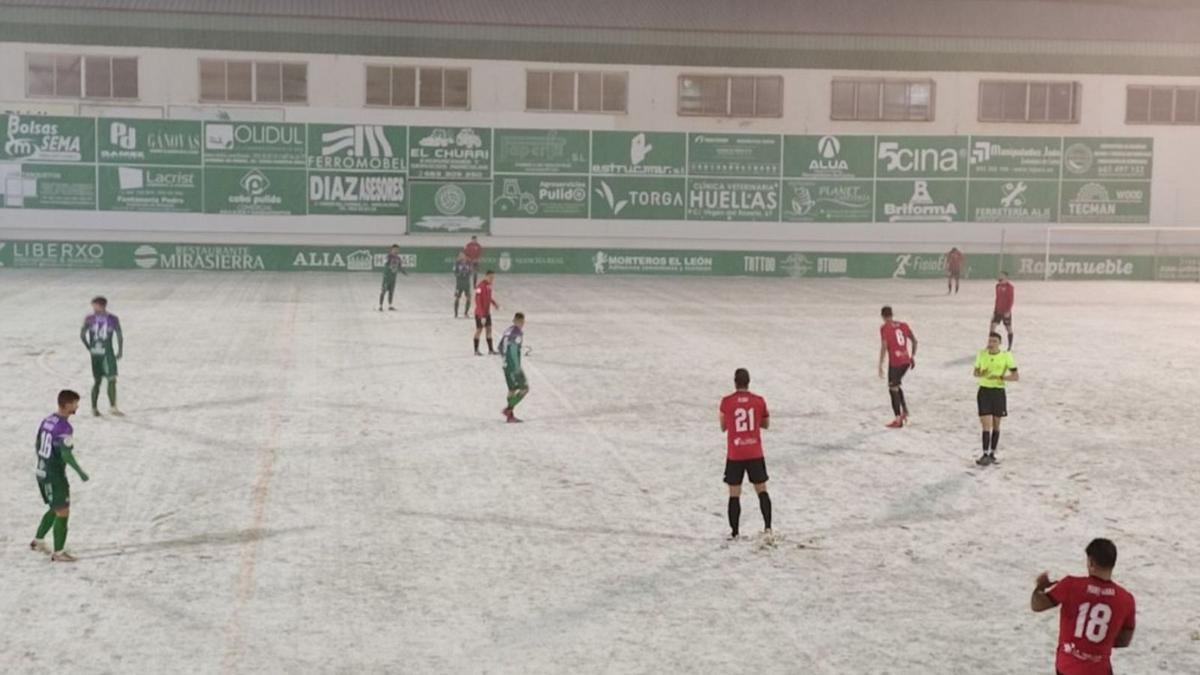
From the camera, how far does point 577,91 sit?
202 ft

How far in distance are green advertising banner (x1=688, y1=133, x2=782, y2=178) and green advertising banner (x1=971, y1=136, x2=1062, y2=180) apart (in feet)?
29.7

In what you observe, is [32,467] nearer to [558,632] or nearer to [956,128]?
[558,632]

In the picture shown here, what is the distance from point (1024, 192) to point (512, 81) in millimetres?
23371

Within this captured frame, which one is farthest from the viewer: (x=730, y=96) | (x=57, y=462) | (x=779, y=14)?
(x=779, y=14)

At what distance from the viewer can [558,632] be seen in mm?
12211

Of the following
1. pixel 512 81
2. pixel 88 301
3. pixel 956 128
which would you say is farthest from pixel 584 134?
pixel 88 301

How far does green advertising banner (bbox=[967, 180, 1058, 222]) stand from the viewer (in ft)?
206

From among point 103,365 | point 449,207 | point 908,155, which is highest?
point 908,155

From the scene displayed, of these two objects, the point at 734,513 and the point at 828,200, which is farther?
the point at 828,200

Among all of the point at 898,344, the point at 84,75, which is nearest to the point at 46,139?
the point at 84,75

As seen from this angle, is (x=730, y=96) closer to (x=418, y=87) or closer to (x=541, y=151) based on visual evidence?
(x=541, y=151)

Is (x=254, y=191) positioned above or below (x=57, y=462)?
above

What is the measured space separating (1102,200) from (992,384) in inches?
1851

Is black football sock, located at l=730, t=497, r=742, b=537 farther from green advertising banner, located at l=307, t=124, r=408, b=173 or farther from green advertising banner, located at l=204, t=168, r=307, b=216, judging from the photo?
green advertising banner, located at l=204, t=168, r=307, b=216
